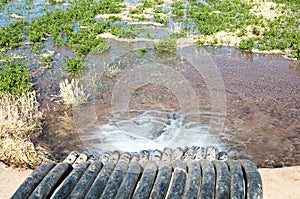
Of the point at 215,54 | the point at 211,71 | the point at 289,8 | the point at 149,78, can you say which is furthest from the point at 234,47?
the point at 289,8

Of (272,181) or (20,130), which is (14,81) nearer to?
(20,130)

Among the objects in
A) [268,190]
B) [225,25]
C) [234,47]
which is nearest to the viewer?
[268,190]

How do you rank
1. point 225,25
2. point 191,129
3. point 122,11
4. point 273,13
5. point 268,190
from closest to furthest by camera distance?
point 268,190 < point 191,129 < point 225,25 < point 273,13 < point 122,11

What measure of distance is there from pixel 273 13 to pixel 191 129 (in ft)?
29.2

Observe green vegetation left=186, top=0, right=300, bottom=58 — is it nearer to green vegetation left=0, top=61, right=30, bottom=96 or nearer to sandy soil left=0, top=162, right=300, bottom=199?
green vegetation left=0, top=61, right=30, bottom=96

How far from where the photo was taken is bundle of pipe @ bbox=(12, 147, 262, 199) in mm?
4617

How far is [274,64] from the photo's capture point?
443 inches

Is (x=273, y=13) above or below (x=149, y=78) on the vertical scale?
above

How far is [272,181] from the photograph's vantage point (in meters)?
5.86

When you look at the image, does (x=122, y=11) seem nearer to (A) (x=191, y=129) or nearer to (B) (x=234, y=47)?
(B) (x=234, y=47)

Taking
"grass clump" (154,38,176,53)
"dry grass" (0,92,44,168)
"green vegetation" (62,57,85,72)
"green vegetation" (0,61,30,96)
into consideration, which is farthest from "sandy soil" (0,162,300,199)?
"grass clump" (154,38,176,53)

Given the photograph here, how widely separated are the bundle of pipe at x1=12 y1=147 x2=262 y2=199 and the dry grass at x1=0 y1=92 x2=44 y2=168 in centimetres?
151

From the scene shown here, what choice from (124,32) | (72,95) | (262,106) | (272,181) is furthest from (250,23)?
(272,181)

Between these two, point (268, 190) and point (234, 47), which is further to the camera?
point (234, 47)
